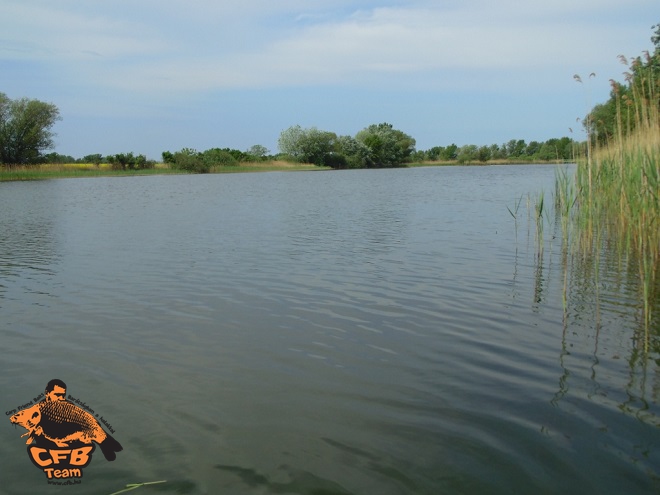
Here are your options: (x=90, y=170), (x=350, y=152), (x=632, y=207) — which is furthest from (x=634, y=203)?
(x=350, y=152)

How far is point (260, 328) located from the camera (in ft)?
20.4

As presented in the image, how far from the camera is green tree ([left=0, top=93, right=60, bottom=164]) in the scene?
5941cm

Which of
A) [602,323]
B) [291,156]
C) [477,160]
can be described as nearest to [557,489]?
[602,323]

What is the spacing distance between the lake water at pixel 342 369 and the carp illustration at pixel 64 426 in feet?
0.31

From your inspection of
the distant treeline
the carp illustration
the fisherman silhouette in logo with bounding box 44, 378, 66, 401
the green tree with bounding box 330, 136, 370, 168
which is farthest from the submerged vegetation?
the green tree with bounding box 330, 136, 370, 168

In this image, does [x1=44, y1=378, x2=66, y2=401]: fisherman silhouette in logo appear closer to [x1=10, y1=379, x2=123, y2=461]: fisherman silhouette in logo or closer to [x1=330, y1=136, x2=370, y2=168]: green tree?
[x1=10, y1=379, x2=123, y2=461]: fisherman silhouette in logo

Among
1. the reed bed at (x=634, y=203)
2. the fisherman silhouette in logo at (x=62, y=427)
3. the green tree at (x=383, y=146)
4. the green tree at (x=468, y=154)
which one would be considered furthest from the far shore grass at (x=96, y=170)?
the fisherman silhouette in logo at (x=62, y=427)

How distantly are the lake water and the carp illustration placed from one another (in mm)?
94

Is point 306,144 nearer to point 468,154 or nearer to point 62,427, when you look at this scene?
point 468,154

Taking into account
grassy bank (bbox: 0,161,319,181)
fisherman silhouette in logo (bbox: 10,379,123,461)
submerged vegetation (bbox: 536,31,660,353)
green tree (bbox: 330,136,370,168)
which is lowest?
fisherman silhouette in logo (bbox: 10,379,123,461)

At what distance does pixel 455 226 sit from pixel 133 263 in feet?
28.5

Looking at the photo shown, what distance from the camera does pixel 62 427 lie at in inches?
144

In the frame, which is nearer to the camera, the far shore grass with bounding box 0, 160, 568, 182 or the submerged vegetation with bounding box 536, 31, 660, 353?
the submerged vegetation with bounding box 536, 31, 660, 353

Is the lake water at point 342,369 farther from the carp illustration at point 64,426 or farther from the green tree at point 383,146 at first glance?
the green tree at point 383,146
